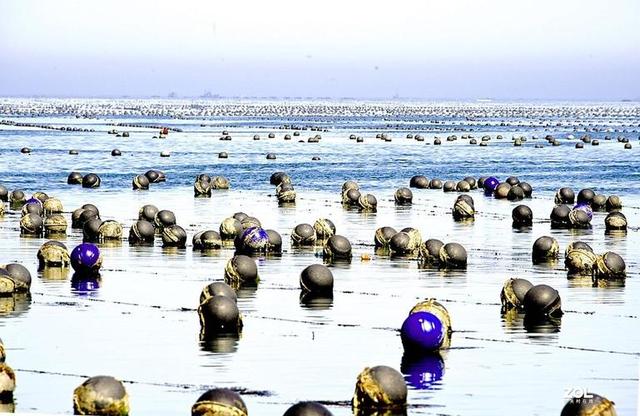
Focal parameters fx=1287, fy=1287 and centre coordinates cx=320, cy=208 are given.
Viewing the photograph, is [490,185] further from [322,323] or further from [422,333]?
[422,333]

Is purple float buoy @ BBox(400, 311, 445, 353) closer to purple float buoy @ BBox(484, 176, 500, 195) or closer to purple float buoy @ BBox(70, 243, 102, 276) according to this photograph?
purple float buoy @ BBox(70, 243, 102, 276)

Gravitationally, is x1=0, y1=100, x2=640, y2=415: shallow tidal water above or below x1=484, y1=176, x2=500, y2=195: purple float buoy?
below

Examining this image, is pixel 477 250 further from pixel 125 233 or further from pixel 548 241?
pixel 125 233

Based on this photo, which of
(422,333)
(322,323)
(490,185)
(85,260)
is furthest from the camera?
(490,185)

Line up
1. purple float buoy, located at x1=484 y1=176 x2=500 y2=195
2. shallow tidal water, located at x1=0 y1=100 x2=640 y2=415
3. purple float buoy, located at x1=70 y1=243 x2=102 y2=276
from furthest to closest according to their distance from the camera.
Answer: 1. purple float buoy, located at x1=484 y1=176 x2=500 y2=195
2. purple float buoy, located at x1=70 y1=243 x2=102 y2=276
3. shallow tidal water, located at x1=0 y1=100 x2=640 y2=415

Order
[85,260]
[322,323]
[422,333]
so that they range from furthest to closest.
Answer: [85,260], [322,323], [422,333]

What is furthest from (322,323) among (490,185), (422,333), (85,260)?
(490,185)

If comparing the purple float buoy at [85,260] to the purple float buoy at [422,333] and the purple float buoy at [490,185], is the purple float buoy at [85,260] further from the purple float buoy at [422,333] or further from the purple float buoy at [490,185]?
the purple float buoy at [490,185]

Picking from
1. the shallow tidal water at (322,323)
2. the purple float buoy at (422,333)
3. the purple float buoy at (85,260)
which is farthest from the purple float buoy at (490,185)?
the purple float buoy at (422,333)

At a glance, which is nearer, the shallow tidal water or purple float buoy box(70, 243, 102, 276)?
the shallow tidal water

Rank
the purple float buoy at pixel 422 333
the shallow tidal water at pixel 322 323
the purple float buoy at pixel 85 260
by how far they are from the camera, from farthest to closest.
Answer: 1. the purple float buoy at pixel 85 260
2. the purple float buoy at pixel 422 333
3. the shallow tidal water at pixel 322 323

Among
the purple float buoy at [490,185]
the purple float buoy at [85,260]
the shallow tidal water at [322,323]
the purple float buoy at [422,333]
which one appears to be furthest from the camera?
the purple float buoy at [490,185]

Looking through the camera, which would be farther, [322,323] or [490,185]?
[490,185]

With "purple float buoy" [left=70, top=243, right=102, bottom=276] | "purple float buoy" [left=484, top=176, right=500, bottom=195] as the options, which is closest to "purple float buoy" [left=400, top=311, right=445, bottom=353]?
"purple float buoy" [left=70, top=243, right=102, bottom=276]
